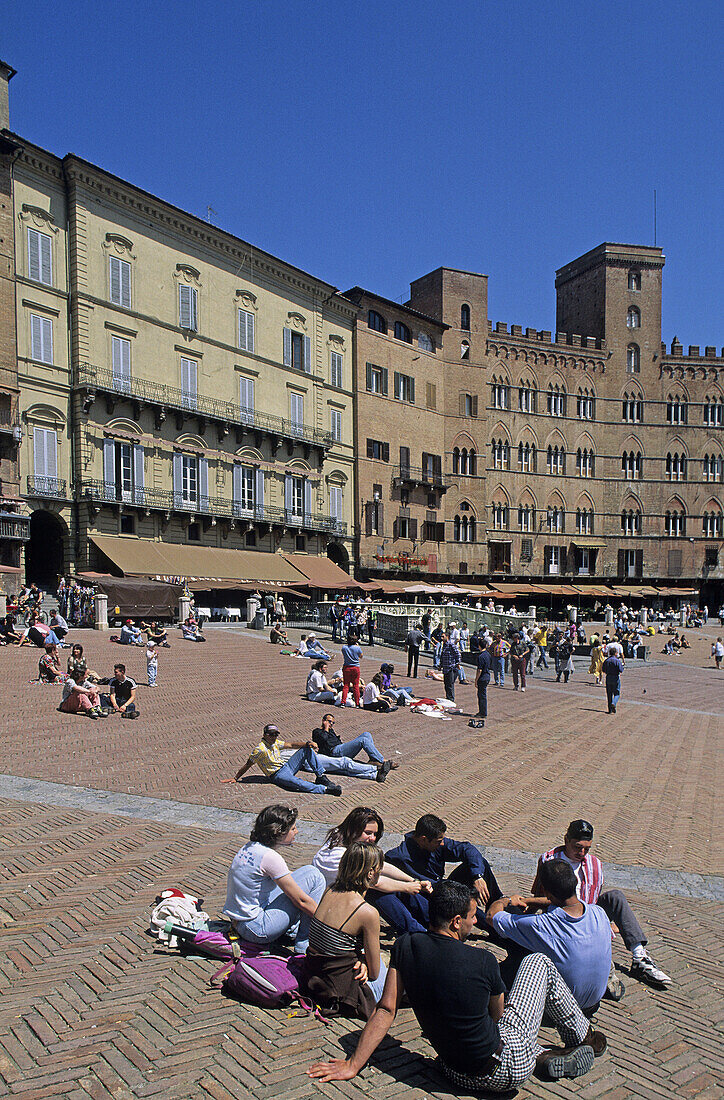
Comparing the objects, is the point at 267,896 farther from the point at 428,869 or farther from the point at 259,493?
the point at 259,493

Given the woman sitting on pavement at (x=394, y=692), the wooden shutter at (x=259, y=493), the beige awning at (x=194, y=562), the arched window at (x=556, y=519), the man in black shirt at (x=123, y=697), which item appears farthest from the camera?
the arched window at (x=556, y=519)

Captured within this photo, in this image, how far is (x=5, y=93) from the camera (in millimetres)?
31172

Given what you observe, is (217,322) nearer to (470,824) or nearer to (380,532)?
(380,532)

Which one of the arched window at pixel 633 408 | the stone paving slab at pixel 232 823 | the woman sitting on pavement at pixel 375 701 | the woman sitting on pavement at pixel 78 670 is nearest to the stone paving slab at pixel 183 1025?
the stone paving slab at pixel 232 823

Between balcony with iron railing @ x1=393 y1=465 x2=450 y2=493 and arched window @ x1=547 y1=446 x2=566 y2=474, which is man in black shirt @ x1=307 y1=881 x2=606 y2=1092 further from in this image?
arched window @ x1=547 y1=446 x2=566 y2=474

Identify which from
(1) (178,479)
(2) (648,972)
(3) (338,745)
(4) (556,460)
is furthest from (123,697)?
(4) (556,460)

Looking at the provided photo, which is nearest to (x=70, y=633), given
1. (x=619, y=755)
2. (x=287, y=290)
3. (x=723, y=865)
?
(x=619, y=755)

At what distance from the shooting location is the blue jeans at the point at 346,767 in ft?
32.2

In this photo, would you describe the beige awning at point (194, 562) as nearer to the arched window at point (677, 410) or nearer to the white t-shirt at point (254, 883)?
the white t-shirt at point (254, 883)

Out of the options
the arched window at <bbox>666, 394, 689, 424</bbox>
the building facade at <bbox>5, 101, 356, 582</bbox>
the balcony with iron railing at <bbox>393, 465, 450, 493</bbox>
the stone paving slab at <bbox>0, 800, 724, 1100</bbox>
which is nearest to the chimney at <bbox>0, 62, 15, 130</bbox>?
the building facade at <bbox>5, 101, 356, 582</bbox>

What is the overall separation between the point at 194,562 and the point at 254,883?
1287 inches

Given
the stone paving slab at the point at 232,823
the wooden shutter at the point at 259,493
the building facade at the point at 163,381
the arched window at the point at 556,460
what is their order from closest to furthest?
the stone paving slab at the point at 232,823, the building facade at the point at 163,381, the wooden shutter at the point at 259,493, the arched window at the point at 556,460

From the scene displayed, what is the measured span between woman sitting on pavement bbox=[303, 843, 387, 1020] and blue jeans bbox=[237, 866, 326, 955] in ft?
1.52

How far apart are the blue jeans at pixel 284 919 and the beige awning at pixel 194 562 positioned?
2880cm
